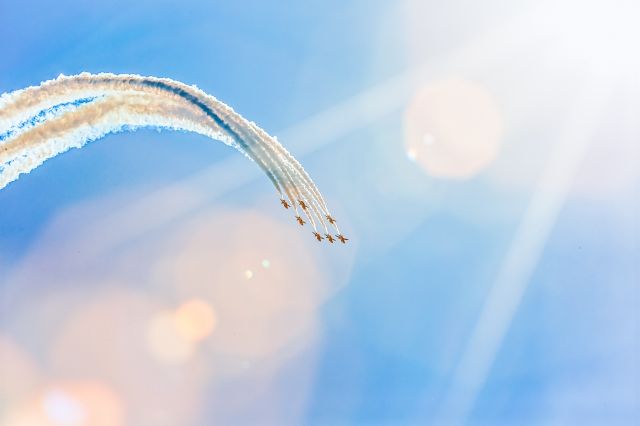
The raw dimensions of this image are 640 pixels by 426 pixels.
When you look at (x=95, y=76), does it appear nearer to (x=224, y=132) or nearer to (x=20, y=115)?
(x=20, y=115)

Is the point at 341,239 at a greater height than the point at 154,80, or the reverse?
the point at 154,80

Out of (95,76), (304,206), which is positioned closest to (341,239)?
(304,206)

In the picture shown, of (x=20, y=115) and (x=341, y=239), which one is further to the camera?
(x=341, y=239)

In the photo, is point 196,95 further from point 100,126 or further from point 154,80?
point 100,126

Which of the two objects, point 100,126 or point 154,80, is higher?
point 154,80

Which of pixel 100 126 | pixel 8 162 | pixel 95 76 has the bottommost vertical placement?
pixel 8 162


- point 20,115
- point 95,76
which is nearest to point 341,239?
point 95,76
